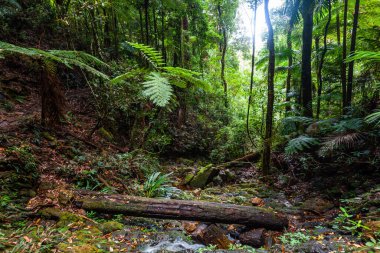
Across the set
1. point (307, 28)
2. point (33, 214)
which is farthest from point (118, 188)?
point (307, 28)

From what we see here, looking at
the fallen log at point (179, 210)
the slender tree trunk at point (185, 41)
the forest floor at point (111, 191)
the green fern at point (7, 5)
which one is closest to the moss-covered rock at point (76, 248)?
the forest floor at point (111, 191)

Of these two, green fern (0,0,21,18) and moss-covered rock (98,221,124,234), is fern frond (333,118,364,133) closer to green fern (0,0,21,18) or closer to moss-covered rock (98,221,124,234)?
moss-covered rock (98,221,124,234)

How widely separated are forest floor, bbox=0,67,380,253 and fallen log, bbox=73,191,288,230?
0.51ft

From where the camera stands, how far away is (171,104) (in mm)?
5383

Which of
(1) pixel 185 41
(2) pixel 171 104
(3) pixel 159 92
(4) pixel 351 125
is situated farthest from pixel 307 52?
(3) pixel 159 92

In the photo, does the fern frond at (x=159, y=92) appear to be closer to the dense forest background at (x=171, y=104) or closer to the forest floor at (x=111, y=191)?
the dense forest background at (x=171, y=104)

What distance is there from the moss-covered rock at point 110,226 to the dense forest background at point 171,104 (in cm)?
95

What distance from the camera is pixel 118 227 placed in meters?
3.39

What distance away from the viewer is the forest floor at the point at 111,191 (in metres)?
2.91

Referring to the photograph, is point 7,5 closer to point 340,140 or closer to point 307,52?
point 307,52

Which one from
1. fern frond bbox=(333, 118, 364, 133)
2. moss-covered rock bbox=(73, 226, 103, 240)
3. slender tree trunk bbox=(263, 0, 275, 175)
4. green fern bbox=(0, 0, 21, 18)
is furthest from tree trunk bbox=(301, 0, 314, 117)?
green fern bbox=(0, 0, 21, 18)

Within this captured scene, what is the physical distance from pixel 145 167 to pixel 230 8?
10.2m

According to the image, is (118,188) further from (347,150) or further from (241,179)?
(347,150)

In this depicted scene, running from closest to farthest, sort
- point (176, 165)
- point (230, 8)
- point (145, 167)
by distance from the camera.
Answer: point (145, 167)
point (176, 165)
point (230, 8)
